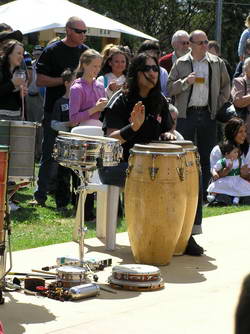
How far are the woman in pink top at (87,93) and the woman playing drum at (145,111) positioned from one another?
152 cm

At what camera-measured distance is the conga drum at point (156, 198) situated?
6203 millimetres

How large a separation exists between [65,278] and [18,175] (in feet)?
3.10

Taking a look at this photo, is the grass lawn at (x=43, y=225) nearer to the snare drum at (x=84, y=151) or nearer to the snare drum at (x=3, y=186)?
the snare drum at (x=84, y=151)

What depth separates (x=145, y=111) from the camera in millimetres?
6770

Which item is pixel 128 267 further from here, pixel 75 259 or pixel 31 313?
pixel 31 313

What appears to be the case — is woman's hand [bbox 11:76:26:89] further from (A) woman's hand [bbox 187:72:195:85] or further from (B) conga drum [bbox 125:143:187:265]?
(A) woman's hand [bbox 187:72:195:85]

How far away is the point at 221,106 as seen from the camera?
34.4 ft

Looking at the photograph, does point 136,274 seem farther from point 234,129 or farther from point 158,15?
point 158,15

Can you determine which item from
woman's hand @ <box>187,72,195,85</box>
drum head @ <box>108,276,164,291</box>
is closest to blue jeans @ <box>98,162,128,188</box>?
drum head @ <box>108,276,164,291</box>

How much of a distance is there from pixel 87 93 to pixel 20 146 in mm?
3690

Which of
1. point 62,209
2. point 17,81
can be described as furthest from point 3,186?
point 62,209

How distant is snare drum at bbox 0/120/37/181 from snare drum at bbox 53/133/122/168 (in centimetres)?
62

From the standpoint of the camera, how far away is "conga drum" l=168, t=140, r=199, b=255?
6.53 m

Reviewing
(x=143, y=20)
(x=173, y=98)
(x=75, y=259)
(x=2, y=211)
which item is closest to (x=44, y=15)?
(x=173, y=98)
